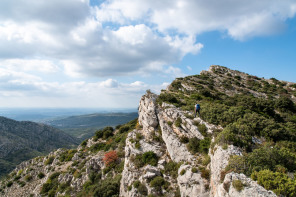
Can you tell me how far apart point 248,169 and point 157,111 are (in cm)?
1602

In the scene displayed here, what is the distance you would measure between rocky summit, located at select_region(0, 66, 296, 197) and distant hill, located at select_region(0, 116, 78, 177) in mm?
83291

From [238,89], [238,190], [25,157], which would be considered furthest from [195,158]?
[25,157]

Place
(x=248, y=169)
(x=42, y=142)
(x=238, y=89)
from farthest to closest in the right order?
1. (x=42, y=142)
2. (x=238, y=89)
3. (x=248, y=169)

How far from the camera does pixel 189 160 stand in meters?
14.8

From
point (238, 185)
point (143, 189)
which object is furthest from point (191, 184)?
point (238, 185)

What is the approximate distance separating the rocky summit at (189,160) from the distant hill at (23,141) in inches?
3279

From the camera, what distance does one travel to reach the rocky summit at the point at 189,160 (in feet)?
27.2

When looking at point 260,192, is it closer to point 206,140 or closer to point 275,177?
point 275,177

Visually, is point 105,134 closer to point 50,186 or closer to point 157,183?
point 50,186

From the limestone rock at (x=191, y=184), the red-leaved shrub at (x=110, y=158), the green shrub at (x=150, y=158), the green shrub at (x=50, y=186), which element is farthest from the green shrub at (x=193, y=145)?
the green shrub at (x=50, y=186)

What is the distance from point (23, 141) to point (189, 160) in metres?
150

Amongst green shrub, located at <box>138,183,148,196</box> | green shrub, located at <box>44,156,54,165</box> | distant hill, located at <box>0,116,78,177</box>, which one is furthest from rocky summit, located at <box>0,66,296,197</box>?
distant hill, located at <box>0,116,78,177</box>

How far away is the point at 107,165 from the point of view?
2458cm

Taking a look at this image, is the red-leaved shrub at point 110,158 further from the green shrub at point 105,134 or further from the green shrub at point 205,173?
the green shrub at point 205,173
